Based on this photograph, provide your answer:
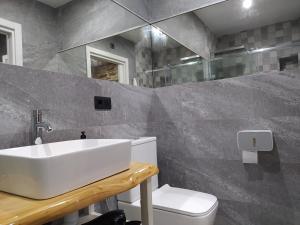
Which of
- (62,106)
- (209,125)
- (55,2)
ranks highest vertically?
(55,2)

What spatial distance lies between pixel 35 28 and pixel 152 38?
53.0 inches

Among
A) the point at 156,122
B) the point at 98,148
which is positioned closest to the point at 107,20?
the point at 156,122

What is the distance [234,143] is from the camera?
1.82m

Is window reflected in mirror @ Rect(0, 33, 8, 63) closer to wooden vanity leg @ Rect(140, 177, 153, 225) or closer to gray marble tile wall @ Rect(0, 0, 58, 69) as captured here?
gray marble tile wall @ Rect(0, 0, 58, 69)

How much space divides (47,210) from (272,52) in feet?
6.02

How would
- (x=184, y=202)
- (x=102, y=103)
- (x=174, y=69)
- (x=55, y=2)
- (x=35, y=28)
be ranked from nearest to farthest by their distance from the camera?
(x=35, y=28) < (x=55, y=2) < (x=184, y=202) < (x=102, y=103) < (x=174, y=69)

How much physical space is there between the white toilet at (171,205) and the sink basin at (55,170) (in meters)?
0.70

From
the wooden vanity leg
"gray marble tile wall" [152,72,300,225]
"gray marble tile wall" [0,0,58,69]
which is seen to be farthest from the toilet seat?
"gray marble tile wall" [0,0,58,69]

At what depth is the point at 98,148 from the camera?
837 millimetres

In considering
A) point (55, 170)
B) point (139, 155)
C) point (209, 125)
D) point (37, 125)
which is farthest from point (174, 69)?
point (55, 170)

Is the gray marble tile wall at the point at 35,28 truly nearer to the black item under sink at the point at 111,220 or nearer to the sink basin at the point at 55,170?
the sink basin at the point at 55,170

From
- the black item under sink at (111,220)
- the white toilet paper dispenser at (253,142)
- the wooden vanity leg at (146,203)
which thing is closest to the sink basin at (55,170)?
the wooden vanity leg at (146,203)

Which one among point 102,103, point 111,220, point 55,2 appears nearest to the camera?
point 111,220

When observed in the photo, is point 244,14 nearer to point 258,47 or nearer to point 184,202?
point 258,47
